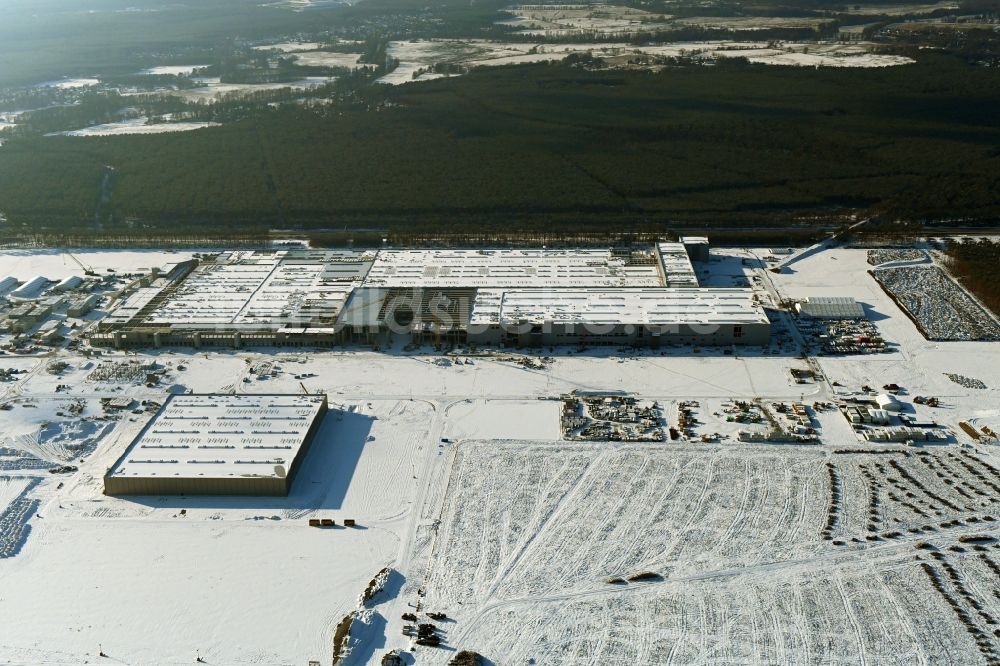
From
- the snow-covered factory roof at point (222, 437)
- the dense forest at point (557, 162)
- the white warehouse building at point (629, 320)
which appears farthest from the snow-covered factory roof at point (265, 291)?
the snow-covered factory roof at point (222, 437)

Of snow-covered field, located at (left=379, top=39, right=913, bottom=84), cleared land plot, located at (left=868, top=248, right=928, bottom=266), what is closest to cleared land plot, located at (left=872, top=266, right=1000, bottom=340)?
cleared land plot, located at (left=868, top=248, right=928, bottom=266)

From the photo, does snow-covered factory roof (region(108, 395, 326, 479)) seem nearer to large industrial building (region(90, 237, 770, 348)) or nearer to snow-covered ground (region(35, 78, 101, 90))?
large industrial building (region(90, 237, 770, 348))

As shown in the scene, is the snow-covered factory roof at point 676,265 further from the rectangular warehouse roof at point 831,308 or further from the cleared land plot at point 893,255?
the cleared land plot at point 893,255

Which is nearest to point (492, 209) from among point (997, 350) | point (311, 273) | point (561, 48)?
point (311, 273)

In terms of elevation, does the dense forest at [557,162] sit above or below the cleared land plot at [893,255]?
above

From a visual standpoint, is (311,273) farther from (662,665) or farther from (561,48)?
(561,48)

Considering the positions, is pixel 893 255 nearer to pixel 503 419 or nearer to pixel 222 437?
pixel 503 419
